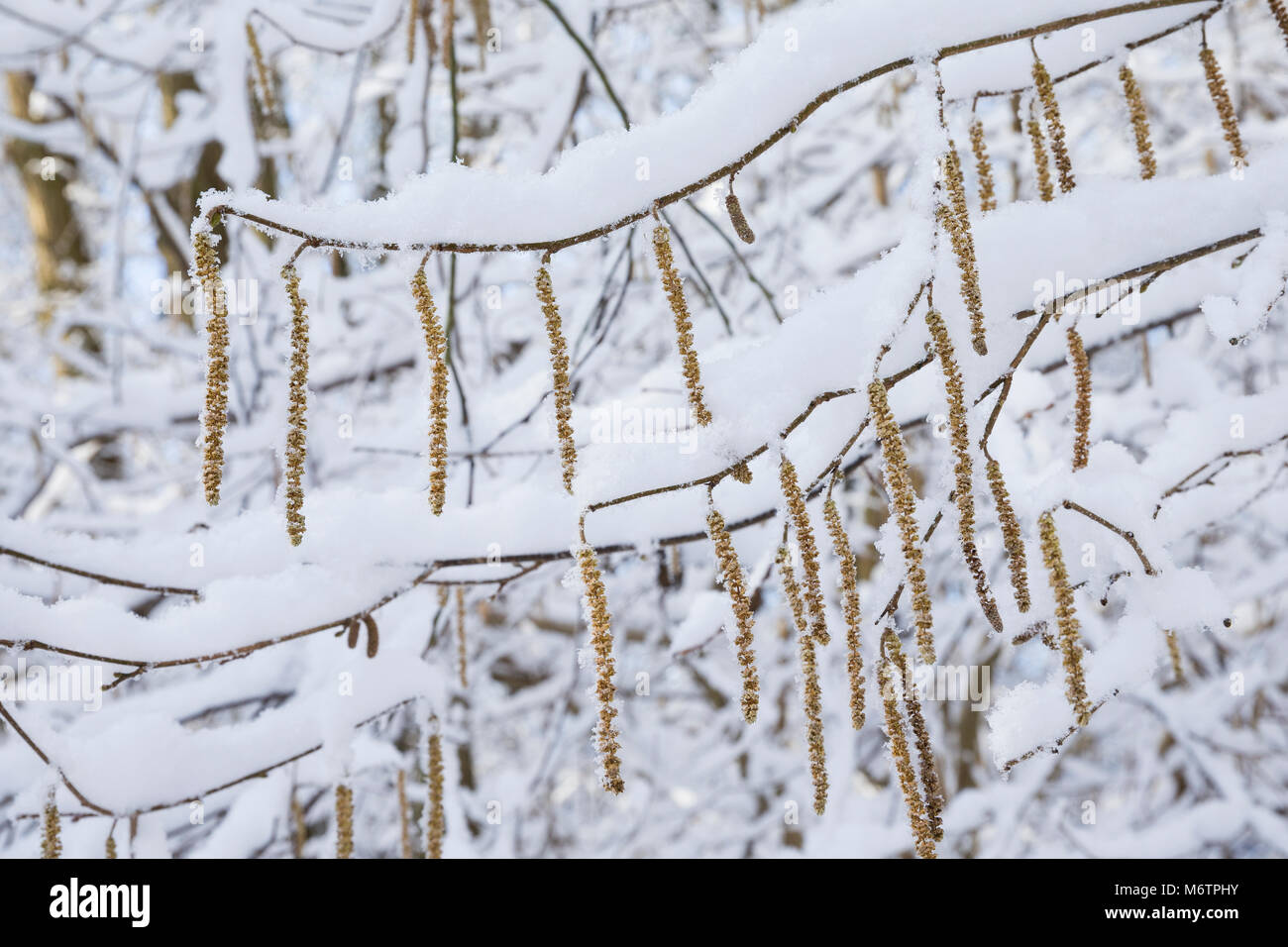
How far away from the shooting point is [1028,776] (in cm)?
284

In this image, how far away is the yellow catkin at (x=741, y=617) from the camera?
0.69 m

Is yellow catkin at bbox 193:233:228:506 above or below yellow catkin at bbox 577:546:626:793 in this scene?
above

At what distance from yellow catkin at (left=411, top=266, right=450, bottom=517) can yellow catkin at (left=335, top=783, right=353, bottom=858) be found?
0.53 m

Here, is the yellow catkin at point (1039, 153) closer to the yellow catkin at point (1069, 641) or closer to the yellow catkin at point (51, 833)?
the yellow catkin at point (1069, 641)

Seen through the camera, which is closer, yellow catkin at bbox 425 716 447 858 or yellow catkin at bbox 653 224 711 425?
yellow catkin at bbox 653 224 711 425

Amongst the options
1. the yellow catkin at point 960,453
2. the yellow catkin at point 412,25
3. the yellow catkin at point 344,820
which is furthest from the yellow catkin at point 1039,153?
the yellow catkin at point 344,820

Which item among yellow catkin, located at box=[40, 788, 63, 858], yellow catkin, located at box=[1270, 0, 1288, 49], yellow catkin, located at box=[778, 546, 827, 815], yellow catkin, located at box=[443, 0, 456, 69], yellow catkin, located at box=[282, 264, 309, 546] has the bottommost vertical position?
yellow catkin, located at box=[40, 788, 63, 858]

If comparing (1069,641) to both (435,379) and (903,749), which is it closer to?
(903,749)

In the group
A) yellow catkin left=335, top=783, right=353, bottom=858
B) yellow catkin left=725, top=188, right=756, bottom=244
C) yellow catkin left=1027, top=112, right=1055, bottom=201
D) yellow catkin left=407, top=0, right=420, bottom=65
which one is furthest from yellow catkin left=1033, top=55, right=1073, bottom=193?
yellow catkin left=335, top=783, right=353, bottom=858

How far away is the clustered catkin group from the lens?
72cm

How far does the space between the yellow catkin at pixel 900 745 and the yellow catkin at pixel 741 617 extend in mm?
120

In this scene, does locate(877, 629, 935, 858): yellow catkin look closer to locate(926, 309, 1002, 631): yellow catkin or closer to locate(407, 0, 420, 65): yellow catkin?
locate(926, 309, 1002, 631): yellow catkin

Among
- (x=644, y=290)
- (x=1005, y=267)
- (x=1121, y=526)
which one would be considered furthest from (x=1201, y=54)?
(x=644, y=290)

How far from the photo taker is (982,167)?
35.0 inches
